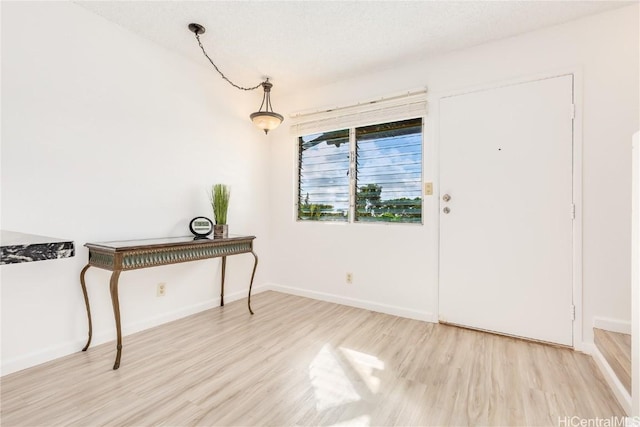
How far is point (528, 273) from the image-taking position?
7.73ft

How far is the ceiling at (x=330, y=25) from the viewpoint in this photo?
210cm

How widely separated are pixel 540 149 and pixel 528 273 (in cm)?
96

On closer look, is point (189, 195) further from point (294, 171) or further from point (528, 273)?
point (528, 273)

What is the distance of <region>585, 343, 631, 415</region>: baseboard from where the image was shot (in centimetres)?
151

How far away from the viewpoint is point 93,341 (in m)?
2.20

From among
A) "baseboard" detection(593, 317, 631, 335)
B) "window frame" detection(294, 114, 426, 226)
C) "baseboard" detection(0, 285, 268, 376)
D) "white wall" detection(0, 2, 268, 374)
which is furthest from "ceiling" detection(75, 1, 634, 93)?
"baseboard" detection(0, 285, 268, 376)

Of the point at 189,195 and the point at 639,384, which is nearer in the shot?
the point at 639,384

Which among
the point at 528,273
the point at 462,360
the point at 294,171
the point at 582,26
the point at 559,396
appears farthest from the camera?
the point at 294,171

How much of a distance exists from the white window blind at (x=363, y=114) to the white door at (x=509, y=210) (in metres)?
0.25

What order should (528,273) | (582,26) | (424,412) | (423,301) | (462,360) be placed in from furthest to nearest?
(423,301), (528,273), (582,26), (462,360), (424,412)

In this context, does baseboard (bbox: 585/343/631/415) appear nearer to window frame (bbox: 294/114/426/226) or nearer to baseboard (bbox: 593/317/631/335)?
baseboard (bbox: 593/317/631/335)

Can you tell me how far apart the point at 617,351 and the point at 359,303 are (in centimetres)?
192

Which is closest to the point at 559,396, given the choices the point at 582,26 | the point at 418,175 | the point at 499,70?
the point at 418,175

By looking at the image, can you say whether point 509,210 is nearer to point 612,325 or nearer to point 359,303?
point 612,325
